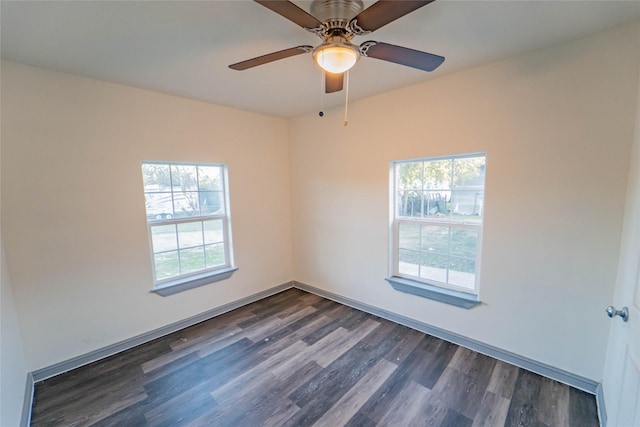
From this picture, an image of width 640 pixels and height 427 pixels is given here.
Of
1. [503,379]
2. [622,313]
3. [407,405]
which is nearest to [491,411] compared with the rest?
[503,379]

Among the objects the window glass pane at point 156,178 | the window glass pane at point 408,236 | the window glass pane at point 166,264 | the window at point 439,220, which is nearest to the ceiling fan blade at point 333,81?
the window at point 439,220

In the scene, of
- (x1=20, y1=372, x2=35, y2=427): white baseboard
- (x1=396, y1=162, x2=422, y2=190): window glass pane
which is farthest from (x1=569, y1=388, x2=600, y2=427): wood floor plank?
(x1=20, y1=372, x2=35, y2=427): white baseboard

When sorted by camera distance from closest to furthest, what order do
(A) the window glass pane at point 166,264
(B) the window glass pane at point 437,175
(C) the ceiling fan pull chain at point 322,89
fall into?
(C) the ceiling fan pull chain at point 322,89
(B) the window glass pane at point 437,175
(A) the window glass pane at point 166,264

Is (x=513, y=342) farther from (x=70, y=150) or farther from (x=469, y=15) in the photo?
(x=70, y=150)

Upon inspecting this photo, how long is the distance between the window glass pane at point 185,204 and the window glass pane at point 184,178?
56mm

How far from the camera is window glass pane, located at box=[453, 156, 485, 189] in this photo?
2.24m

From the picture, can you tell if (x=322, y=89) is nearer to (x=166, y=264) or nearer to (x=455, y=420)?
(x=166, y=264)

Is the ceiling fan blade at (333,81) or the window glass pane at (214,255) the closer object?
the ceiling fan blade at (333,81)

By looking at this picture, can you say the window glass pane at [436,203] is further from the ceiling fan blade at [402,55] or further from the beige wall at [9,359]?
the beige wall at [9,359]

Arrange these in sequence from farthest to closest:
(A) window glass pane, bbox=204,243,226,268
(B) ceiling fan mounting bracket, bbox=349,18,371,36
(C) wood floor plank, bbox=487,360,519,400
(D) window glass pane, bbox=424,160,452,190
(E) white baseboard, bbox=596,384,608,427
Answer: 1. (A) window glass pane, bbox=204,243,226,268
2. (D) window glass pane, bbox=424,160,452,190
3. (C) wood floor plank, bbox=487,360,519,400
4. (E) white baseboard, bbox=596,384,608,427
5. (B) ceiling fan mounting bracket, bbox=349,18,371,36

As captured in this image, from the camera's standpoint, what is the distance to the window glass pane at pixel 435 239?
98.9 inches

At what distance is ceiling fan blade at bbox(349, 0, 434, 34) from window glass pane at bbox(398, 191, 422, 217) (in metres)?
1.73

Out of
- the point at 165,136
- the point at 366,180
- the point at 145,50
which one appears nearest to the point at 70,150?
the point at 165,136

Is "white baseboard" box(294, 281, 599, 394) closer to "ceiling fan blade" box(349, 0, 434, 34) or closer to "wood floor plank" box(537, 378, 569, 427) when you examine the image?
"wood floor plank" box(537, 378, 569, 427)
